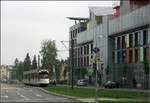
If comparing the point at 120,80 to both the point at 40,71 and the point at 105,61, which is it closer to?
the point at 105,61

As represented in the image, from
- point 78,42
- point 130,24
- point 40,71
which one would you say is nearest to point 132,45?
point 130,24

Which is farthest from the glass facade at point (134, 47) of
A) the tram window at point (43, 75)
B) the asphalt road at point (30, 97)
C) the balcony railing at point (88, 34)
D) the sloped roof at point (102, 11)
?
the asphalt road at point (30, 97)

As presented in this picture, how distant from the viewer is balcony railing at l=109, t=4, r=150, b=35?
183ft

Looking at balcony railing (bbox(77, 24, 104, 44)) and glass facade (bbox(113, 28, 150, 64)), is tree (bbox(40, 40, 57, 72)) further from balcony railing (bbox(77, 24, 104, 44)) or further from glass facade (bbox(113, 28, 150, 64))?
glass facade (bbox(113, 28, 150, 64))

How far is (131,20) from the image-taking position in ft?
201

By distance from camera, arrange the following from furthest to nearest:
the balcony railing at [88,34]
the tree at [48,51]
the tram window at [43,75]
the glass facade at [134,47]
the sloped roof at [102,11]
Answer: the tree at [48,51]
the sloped roof at [102,11]
the balcony railing at [88,34]
the tram window at [43,75]
the glass facade at [134,47]

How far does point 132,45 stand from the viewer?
61500mm

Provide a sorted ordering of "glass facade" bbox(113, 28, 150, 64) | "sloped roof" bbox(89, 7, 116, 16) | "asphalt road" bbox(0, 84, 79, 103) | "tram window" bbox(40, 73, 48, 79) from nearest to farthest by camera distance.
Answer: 1. "asphalt road" bbox(0, 84, 79, 103)
2. "glass facade" bbox(113, 28, 150, 64)
3. "tram window" bbox(40, 73, 48, 79)
4. "sloped roof" bbox(89, 7, 116, 16)

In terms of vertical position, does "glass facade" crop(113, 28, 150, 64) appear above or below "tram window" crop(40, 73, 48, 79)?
above

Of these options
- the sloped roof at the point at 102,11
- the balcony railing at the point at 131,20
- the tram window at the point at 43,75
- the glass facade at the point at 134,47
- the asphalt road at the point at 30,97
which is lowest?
the asphalt road at the point at 30,97

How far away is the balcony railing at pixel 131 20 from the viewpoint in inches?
2197

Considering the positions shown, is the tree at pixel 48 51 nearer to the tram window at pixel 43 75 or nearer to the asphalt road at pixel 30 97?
Answer: the tram window at pixel 43 75

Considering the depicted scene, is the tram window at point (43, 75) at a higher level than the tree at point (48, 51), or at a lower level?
lower

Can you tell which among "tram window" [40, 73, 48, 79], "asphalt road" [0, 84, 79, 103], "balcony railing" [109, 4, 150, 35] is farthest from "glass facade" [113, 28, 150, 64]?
"asphalt road" [0, 84, 79, 103]
